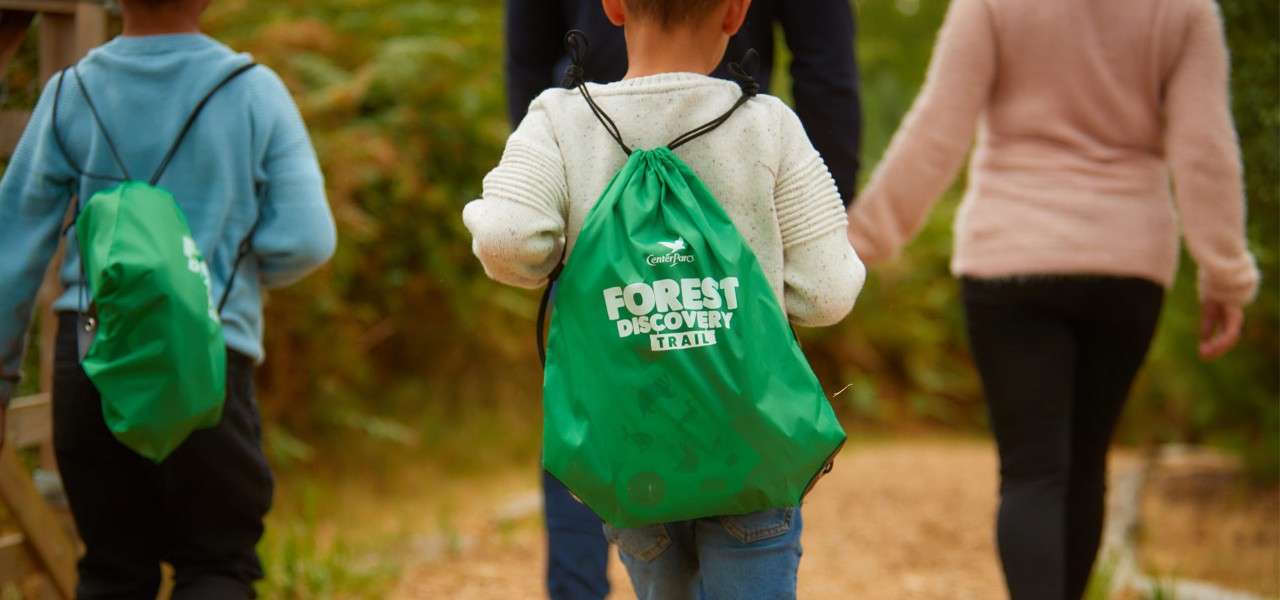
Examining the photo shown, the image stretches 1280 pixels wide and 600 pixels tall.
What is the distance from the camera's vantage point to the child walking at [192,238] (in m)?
2.53

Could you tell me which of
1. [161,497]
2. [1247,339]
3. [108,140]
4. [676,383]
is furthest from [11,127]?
[1247,339]

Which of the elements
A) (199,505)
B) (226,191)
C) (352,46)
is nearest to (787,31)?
(226,191)

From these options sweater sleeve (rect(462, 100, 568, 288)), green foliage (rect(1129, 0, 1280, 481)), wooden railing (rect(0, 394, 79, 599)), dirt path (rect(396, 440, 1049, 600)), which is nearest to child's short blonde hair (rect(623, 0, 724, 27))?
sweater sleeve (rect(462, 100, 568, 288))

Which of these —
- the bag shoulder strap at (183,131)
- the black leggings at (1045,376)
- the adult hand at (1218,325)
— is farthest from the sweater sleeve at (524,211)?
the adult hand at (1218,325)

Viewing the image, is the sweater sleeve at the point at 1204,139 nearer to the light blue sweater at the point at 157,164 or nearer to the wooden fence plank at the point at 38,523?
the light blue sweater at the point at 157,164

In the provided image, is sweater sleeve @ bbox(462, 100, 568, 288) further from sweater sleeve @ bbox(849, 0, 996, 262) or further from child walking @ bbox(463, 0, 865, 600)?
sweater sleeve @ bbox(849, 0, 996, 262)

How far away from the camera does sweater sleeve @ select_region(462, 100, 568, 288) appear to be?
6.41ft

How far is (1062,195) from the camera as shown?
2.97 metres

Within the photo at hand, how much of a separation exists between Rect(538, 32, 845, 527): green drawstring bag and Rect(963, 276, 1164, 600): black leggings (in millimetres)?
1203

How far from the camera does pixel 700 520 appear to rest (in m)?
2.09

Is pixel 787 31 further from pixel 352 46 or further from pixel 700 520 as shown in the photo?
pixel 352 46

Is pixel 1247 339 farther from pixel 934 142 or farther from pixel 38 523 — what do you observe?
pixel 38 523

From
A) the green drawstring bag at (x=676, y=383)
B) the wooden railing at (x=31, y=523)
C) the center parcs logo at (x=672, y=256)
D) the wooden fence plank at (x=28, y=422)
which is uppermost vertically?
the center parcs logo at (x=672, y=256)

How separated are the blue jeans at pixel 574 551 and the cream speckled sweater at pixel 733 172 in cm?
68
